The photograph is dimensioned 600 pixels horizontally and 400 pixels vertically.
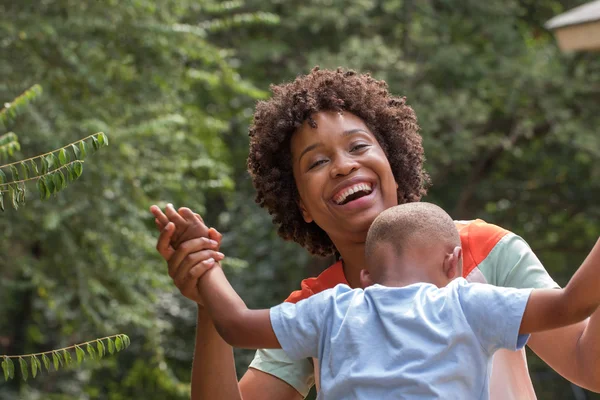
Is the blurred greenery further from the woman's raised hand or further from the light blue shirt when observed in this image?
the light blue shirt

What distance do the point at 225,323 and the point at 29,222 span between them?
3.68 m

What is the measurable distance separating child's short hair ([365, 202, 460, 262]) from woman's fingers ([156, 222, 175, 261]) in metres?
0.42

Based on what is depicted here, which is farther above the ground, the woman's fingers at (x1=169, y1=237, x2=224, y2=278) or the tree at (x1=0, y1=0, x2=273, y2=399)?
the tree at (x1=0, y1=0, x2=273, y2=399)

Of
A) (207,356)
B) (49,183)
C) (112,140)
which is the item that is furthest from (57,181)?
(112,140)

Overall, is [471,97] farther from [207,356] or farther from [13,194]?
[13,194]

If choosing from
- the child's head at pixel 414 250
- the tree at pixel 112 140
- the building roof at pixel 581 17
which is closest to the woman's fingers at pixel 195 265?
the child's head at pixel 414 250

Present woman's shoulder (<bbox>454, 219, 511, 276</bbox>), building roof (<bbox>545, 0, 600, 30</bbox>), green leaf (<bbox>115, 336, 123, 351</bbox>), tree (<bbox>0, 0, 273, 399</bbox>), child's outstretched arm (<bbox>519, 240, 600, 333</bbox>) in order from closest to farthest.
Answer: child's outstretched arm (<bbox>519, 240, 600, 333</bbox>) → green leaf (<bbox>115, 336, 123, 351</bbox>) → woman's shoulder (<bbox>454, 219, 511, 276</bbox>) → tree (<bbox>0, 0, 273, 399</bbox>) → building roof (<bbox>545, 0, 600, 30</bbox>)

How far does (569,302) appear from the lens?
157 cm

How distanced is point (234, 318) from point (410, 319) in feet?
1.13

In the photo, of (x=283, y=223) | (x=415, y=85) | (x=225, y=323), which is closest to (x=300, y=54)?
(x=415, y=85)

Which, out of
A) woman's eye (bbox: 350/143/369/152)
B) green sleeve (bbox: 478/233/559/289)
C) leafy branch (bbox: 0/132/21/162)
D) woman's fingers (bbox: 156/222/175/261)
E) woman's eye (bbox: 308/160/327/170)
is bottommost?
green sleeve (bbox: 478/233/559/289)

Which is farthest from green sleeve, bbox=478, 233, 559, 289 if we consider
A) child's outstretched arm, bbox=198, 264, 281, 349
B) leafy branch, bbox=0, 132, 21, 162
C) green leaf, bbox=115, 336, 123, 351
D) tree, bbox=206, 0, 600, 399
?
tree, bbox=206, 0, 600, 399

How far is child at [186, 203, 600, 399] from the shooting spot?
1632 mm

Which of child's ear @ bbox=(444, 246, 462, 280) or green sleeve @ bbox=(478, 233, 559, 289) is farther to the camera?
green sleeve @ bbox=(478, 233, 559, 289)
